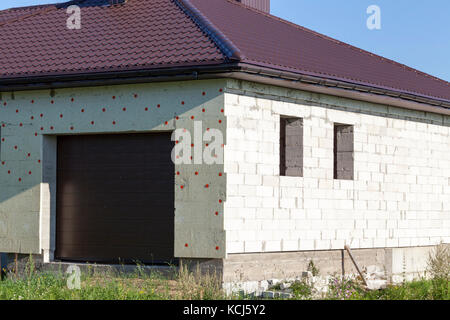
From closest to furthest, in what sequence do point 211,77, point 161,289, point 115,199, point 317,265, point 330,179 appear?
point 161,289
point 211,77
point 115,199
point 317,265
point 330,179

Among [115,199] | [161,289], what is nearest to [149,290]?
[161,289]

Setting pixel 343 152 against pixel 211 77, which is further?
pixel 343 152

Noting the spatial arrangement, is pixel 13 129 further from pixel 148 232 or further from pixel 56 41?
pixel 148 232

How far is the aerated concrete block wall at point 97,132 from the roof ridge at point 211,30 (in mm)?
658

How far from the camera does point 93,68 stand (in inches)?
557

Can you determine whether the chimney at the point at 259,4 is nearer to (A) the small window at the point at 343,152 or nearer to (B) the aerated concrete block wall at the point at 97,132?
(A) the small window at the point at 343,152

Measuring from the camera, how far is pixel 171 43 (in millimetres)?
14320

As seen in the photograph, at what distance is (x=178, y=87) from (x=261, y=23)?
4.41 meters

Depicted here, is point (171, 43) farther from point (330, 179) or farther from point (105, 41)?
point (330, 179)

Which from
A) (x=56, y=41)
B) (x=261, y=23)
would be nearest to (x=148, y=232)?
(x=56, y=41)

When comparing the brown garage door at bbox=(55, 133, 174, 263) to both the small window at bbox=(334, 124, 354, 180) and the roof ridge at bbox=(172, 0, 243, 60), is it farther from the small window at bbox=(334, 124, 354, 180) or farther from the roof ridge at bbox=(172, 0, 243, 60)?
the small window at bbox=(334, 124, 354, 180)

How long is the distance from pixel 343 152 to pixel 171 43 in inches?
164

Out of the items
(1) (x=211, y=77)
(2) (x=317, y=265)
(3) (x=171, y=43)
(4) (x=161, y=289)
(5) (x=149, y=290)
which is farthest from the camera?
(2) (x=317, y=265)
